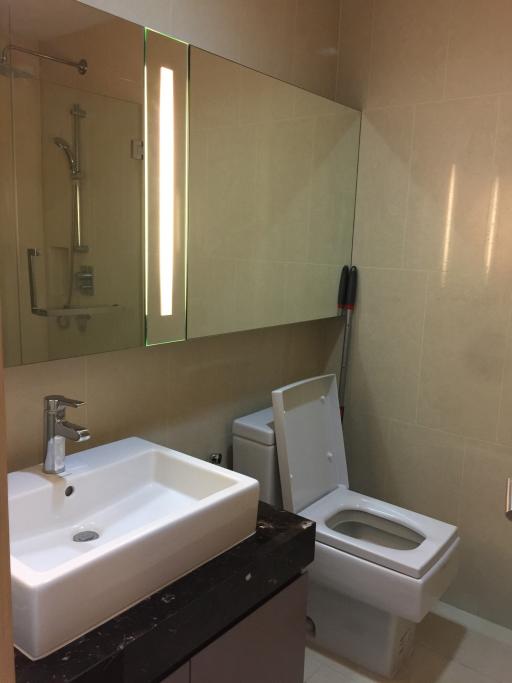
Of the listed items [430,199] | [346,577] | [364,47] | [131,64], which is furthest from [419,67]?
[346,577]

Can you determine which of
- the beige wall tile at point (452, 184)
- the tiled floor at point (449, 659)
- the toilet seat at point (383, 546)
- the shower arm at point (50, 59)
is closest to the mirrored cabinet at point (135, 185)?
the shower arm at point (50, 59)

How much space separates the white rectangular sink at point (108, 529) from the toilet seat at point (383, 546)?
0.53 metres

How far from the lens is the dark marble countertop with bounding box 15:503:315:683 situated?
1.00 m

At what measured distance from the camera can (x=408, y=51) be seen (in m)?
2.14

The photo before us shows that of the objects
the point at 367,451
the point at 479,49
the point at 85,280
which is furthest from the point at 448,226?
the point at 85,280

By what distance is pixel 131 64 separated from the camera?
1.43 metres

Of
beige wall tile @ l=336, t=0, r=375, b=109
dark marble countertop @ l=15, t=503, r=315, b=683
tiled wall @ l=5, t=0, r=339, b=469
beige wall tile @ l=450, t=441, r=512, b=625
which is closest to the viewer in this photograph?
dark marble countertop @ l=15, t=503, r=315, b=683

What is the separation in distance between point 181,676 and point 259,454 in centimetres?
90

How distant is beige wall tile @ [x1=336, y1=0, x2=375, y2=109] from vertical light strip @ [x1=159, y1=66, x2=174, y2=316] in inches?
40.1

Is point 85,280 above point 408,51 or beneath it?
beneath

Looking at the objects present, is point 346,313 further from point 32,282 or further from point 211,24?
point 32,282

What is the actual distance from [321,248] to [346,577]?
3.74ft

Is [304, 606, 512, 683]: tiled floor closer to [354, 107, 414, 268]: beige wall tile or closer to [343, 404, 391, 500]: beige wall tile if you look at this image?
[343, 404, 391, 500]: beige wall tile

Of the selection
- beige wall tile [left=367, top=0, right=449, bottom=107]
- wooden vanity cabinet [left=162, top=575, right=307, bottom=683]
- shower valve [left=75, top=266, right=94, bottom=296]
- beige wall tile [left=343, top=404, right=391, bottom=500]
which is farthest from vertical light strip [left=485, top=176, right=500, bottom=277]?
shower valve [left=75, top=266, right=94, bottom=296]
